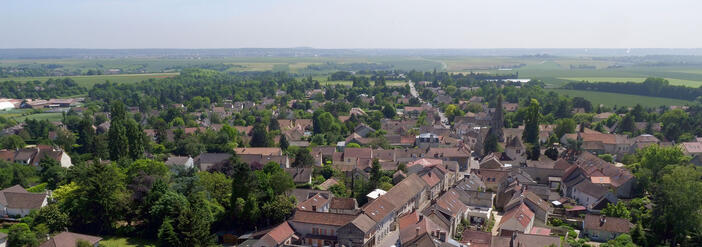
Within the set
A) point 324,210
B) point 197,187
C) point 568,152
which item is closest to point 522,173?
point 568,152

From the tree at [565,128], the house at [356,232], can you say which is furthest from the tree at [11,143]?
the tree at [565,128]

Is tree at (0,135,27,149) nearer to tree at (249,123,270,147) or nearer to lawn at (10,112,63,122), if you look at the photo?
tree at (249,123,270,147)

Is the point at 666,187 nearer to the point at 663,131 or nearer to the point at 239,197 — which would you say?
the point at 239,197

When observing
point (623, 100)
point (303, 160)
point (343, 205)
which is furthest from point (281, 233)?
point (623, 100)

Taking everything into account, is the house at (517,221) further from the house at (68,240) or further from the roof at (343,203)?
the house at (68,240)

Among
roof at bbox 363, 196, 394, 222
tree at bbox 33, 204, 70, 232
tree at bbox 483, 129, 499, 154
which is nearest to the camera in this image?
roof at bbox 363, 196, 394, 222

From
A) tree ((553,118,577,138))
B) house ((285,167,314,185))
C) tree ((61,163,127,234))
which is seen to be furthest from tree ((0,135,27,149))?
tree ((553,118,577,138))
